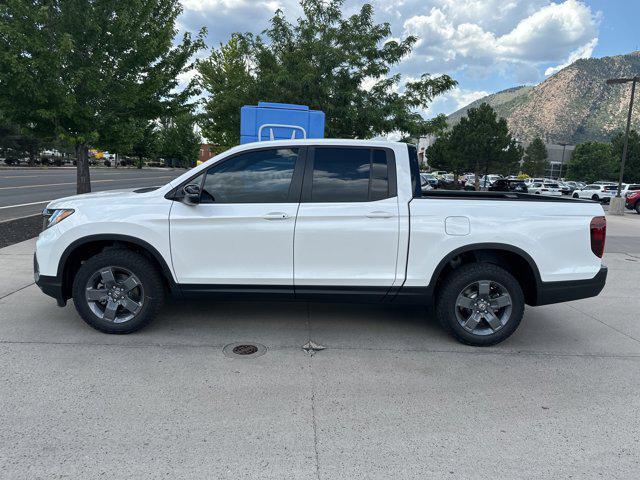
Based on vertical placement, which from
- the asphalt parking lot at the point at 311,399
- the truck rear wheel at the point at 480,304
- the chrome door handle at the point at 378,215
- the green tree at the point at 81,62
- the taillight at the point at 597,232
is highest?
the green tree at the point at 81,62

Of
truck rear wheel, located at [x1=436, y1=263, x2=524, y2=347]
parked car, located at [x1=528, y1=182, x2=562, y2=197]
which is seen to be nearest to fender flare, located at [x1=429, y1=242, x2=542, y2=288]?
truck rear wheel, located at [x1=436, y1=263, x2=524, y2=347]

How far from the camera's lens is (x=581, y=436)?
2.94m

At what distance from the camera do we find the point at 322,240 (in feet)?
13.4

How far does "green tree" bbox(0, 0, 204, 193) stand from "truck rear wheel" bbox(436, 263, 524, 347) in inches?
308

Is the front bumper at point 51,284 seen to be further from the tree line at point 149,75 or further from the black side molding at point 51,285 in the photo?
the tree line at point 149,75

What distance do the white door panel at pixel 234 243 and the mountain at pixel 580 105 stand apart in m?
159

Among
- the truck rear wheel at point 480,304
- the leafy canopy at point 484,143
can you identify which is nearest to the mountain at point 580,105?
the leafy canopy at point 484,143

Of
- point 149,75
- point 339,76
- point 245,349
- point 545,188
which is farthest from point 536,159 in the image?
point 245,349

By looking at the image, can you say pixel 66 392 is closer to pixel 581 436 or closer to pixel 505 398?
pixel 505 398

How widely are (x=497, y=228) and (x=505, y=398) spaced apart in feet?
4.75

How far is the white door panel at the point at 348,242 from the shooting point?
4074 mm

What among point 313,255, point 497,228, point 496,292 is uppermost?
point 497,228

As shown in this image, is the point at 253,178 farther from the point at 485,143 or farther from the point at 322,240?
the point at 485,143

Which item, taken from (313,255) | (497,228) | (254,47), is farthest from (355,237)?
(254,47)
